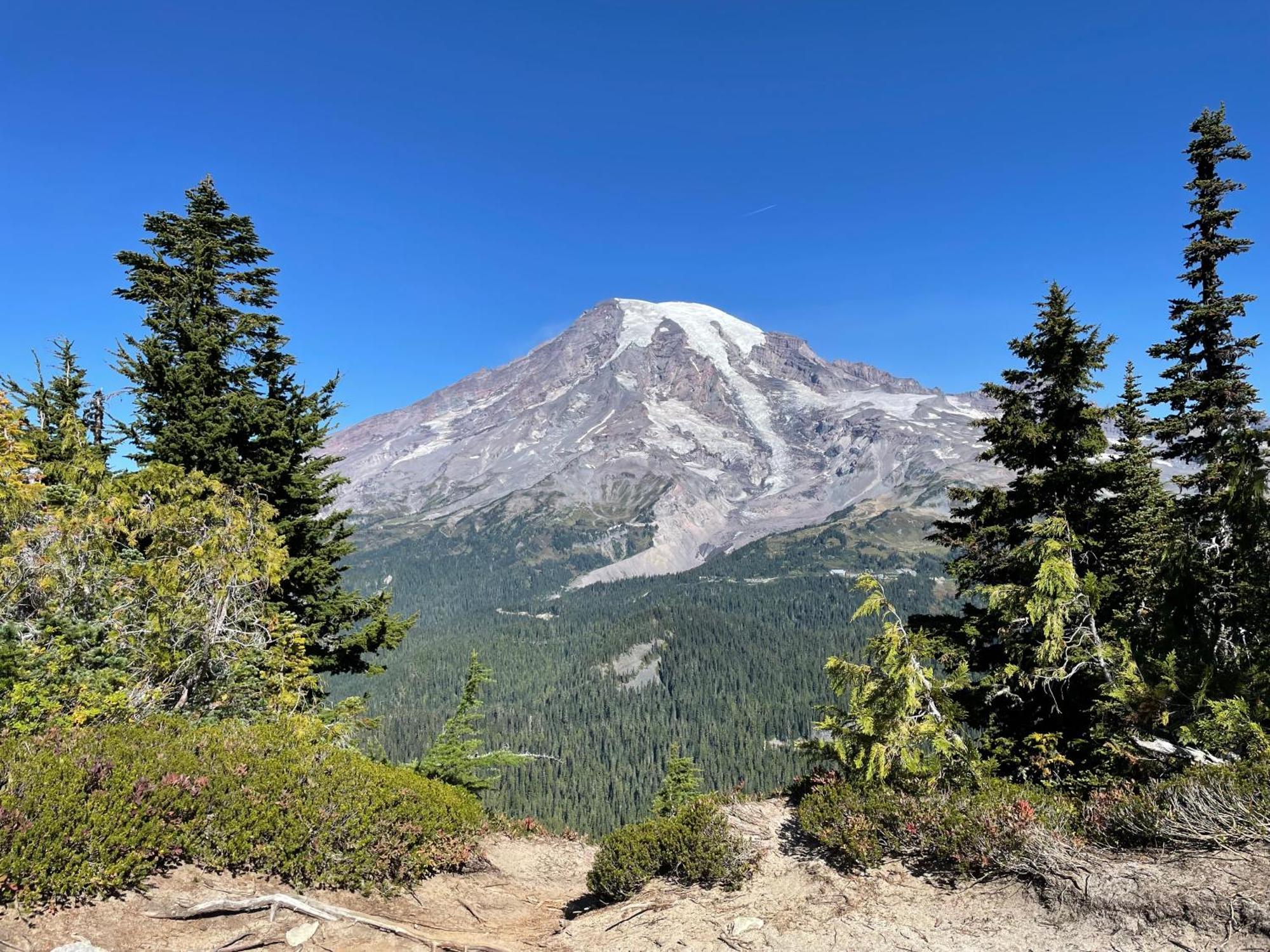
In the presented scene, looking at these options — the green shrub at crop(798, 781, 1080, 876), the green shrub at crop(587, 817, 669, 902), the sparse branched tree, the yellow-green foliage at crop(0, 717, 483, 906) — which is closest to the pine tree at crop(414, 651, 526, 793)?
the yellow-green foliage at crop(0, 717, 483, 906)

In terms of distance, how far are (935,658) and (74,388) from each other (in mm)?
24748

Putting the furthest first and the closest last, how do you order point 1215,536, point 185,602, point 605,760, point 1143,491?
point 605,760
point 1143,491
point 185,602
point 1215,536

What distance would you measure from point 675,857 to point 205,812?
5609mm

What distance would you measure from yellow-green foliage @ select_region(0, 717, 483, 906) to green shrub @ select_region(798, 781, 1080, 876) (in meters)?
5.24

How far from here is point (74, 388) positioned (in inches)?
727

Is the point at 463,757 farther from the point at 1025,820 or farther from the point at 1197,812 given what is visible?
the point at 1197,812

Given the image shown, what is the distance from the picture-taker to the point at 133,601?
1112cm

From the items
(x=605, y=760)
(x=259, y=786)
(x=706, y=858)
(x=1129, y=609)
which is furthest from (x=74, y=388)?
(x=605, y=760)

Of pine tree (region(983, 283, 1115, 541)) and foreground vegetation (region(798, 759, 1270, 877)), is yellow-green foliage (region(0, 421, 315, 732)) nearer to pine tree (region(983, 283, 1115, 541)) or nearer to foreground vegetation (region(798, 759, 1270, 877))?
foreground vegetation (region(798, 759, 1270, 877))

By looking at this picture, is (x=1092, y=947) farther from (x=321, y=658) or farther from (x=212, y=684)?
(x=321, y=658)

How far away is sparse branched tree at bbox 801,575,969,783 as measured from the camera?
9609mm

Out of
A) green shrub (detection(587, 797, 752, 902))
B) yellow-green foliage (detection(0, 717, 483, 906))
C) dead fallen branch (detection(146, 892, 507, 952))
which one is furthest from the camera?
green shrub (detection(587, 797, 752, 902))

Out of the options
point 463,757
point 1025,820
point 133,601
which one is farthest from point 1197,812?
point 133,601

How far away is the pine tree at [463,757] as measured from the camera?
44.6ft
